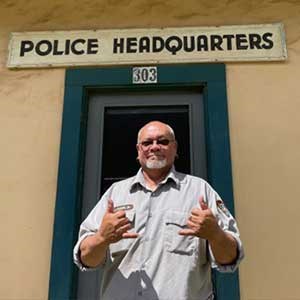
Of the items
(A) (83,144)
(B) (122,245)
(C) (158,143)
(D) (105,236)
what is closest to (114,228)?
(D) (105,236)

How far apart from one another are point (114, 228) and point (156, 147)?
602mm

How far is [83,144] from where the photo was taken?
11.3 feet

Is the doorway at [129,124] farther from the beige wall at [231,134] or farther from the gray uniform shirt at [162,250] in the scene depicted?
the gray uniform shirt at [162,250]

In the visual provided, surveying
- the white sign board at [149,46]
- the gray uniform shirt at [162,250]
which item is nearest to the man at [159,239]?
the gray uniform shirt at [162,250]

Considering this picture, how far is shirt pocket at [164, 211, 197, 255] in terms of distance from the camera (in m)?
2.33

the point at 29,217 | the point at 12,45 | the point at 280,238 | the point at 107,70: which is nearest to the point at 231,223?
the point at 280,238

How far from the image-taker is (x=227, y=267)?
7.58 ft

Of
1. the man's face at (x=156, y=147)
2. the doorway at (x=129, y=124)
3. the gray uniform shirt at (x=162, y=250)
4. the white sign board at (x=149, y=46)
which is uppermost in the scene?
the white sign board at (x=149, y=46)

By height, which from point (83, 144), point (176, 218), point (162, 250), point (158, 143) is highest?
point (83, 144)

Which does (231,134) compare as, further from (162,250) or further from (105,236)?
(105,236)

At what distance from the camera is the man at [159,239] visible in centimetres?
222

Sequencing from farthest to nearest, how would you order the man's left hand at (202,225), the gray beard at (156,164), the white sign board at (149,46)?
the white sign board at (149,46)
the gray beard at (156,164)
the man's left hand at (202,225)

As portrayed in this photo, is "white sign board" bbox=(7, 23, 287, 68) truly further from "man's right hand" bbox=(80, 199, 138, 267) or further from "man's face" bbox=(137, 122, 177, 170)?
"man's right hand" bbox=(80, 199, 138, 267)

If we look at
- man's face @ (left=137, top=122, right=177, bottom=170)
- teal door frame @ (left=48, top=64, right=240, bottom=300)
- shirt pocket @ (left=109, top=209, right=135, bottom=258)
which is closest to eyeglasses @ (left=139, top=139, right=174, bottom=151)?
man's face @ (left=137, top=122, right=177, bottom=170)
